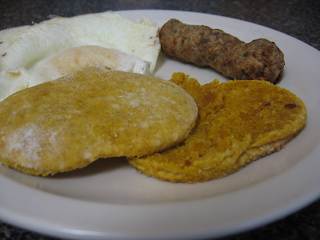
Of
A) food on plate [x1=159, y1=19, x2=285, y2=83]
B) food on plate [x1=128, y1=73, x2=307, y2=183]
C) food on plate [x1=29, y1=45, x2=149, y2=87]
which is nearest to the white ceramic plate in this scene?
food on plate [x1=128, y1=73, x2=307, y2=183]

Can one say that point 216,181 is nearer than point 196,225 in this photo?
No

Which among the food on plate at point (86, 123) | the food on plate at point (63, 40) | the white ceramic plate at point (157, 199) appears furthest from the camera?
the food on plate at point (63, 40)

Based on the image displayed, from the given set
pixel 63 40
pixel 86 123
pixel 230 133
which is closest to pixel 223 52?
pixel 230 133

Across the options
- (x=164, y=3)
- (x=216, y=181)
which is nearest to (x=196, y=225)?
(x=216, y=181)

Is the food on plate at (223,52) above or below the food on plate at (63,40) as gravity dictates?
above

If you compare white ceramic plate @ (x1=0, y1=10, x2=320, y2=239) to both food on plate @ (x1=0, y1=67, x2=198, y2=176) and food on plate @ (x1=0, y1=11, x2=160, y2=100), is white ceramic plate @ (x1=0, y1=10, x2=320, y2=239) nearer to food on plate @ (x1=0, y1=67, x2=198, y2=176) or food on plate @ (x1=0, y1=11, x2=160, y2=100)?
food on plate @ (x1=0, y1=67, x2=198, y2=176)

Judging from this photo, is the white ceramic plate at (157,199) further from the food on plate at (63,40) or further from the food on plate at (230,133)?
the food on plate at (63,40)

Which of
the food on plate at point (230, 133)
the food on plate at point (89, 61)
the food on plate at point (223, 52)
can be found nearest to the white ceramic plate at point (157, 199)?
the food on plate at point (230, 133)

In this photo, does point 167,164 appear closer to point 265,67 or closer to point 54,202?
point 54,202
